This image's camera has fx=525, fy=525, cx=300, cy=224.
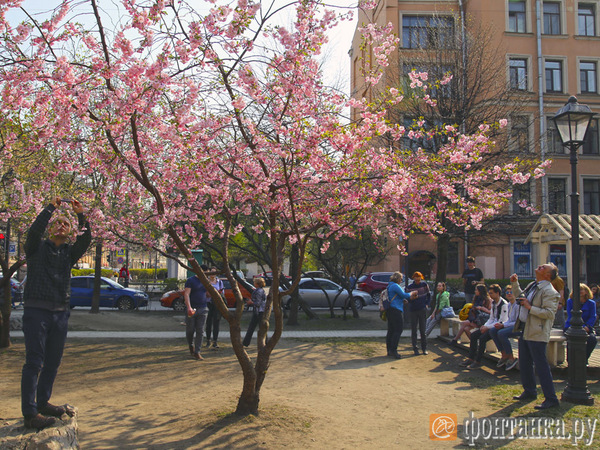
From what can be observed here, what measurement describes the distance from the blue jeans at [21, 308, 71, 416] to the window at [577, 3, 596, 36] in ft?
123

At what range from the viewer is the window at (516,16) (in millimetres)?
32812

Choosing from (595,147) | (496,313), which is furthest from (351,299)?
(595,147)

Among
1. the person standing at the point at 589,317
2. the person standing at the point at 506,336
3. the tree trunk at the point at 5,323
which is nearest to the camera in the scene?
the person standing at the point at 589,317

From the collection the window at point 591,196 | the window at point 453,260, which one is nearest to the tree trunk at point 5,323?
the window at point 453,260

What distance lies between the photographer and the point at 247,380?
245 inches

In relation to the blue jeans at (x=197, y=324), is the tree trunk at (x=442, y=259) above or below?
above

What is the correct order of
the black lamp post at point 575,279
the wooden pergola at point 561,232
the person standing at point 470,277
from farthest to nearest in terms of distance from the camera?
the wooden pergola at point 561,232, the person standing at point 470,277, the black lamp post at point 575,279

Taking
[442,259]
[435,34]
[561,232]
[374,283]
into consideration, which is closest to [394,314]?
[561,232]

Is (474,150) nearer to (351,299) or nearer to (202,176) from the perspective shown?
(202,176)

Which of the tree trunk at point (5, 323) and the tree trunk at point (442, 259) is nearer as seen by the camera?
the tree trunk at point (5, 323)

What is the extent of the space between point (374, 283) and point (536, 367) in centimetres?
2051

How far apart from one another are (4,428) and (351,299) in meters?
13.6

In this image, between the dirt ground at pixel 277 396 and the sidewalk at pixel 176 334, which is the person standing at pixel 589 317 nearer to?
the dirt ground at pixel 277 396

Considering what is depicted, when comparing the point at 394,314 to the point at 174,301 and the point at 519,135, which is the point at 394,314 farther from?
the point at 174,301
